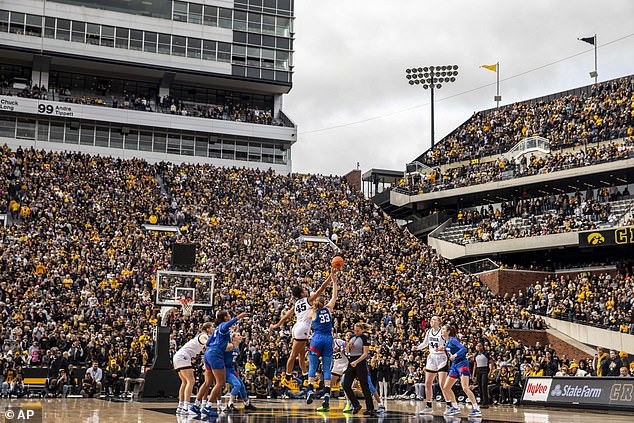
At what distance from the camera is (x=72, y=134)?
61562mm

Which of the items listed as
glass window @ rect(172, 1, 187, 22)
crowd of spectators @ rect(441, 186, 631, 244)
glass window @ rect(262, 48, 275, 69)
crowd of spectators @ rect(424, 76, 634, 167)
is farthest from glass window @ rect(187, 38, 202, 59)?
crowd of spectators @ rect(441, 186, 631, 244)

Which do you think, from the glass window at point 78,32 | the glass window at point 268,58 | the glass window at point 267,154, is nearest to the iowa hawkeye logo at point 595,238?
the glass window at point 267,154

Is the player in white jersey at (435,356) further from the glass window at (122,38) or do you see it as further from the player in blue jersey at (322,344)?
the glass window at (122,38)

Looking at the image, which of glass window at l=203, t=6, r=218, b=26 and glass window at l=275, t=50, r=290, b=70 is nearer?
glass window at l=203, t=6, r=218, b=26

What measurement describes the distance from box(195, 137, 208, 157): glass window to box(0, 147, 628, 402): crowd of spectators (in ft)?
26.6

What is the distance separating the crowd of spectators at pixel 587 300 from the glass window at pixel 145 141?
107 feet

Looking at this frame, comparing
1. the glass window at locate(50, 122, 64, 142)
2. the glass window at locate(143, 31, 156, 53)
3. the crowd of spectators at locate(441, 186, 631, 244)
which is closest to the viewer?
the crowd of spectators at locate(441, 186, 631, 244)

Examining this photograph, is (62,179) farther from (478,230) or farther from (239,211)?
(478,230)

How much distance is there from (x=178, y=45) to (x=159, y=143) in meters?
8.60

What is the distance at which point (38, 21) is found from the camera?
6066cm

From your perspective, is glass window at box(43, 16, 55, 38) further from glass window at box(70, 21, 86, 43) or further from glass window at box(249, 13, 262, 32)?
glass window at box(249, 13, 262, 32)

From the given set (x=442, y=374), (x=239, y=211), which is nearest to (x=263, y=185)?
(x=239, y=211)

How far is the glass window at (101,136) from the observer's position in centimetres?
6212

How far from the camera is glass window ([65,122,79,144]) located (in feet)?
201
